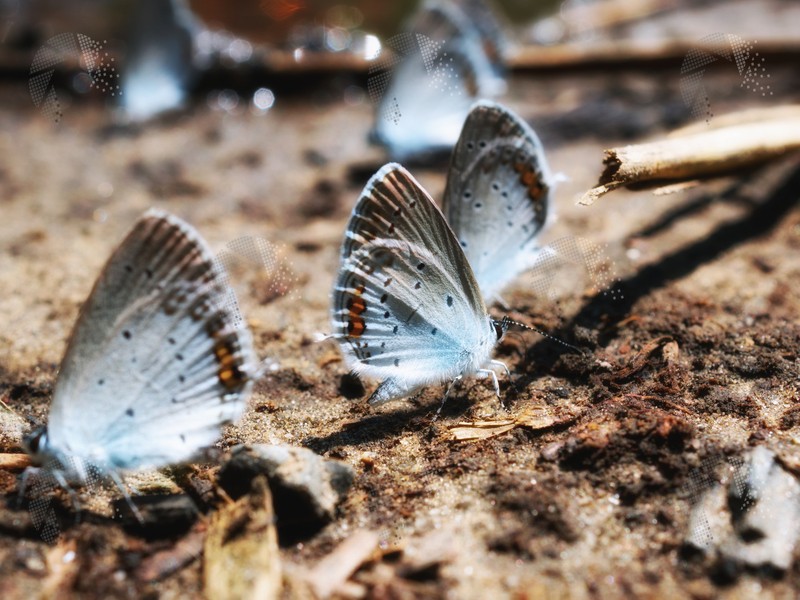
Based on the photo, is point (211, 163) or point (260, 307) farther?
point (211, 163)

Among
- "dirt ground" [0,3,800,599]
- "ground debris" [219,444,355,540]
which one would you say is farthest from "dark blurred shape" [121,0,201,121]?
"ground debris" [219,444,355,540]

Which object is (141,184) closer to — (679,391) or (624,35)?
(679,391)

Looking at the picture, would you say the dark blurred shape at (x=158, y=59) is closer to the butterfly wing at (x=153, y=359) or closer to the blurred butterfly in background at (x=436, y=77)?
the blurred butterfly in background at (x=436, y=77)

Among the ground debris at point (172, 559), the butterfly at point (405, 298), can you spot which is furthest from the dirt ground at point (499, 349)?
the butterfly at point (405, 298)

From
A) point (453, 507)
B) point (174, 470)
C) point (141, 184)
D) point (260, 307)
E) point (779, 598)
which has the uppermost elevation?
point (141, 184)

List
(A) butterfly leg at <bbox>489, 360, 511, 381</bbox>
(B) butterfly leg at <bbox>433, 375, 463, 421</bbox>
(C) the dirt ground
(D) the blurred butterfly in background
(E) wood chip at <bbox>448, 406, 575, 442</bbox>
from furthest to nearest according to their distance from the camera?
(D) the blurred butterfly in background, (A) butterfly leg at <bbox>489, 360, 511, 381</bbox>, (B) butterfly leg at <bbox>433, 375, 463, 421</bbox>, (E) wood chip at <bbox>448, 406, 575, 442</bbox>, (C) the dirt ground

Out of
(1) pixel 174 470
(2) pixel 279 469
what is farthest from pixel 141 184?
(2) pixel 279 469

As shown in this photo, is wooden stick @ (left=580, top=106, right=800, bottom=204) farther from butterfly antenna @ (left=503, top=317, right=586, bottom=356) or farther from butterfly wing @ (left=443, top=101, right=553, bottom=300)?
butterfly antenna @ (left=503, top=317, right=586, bottom=356)
